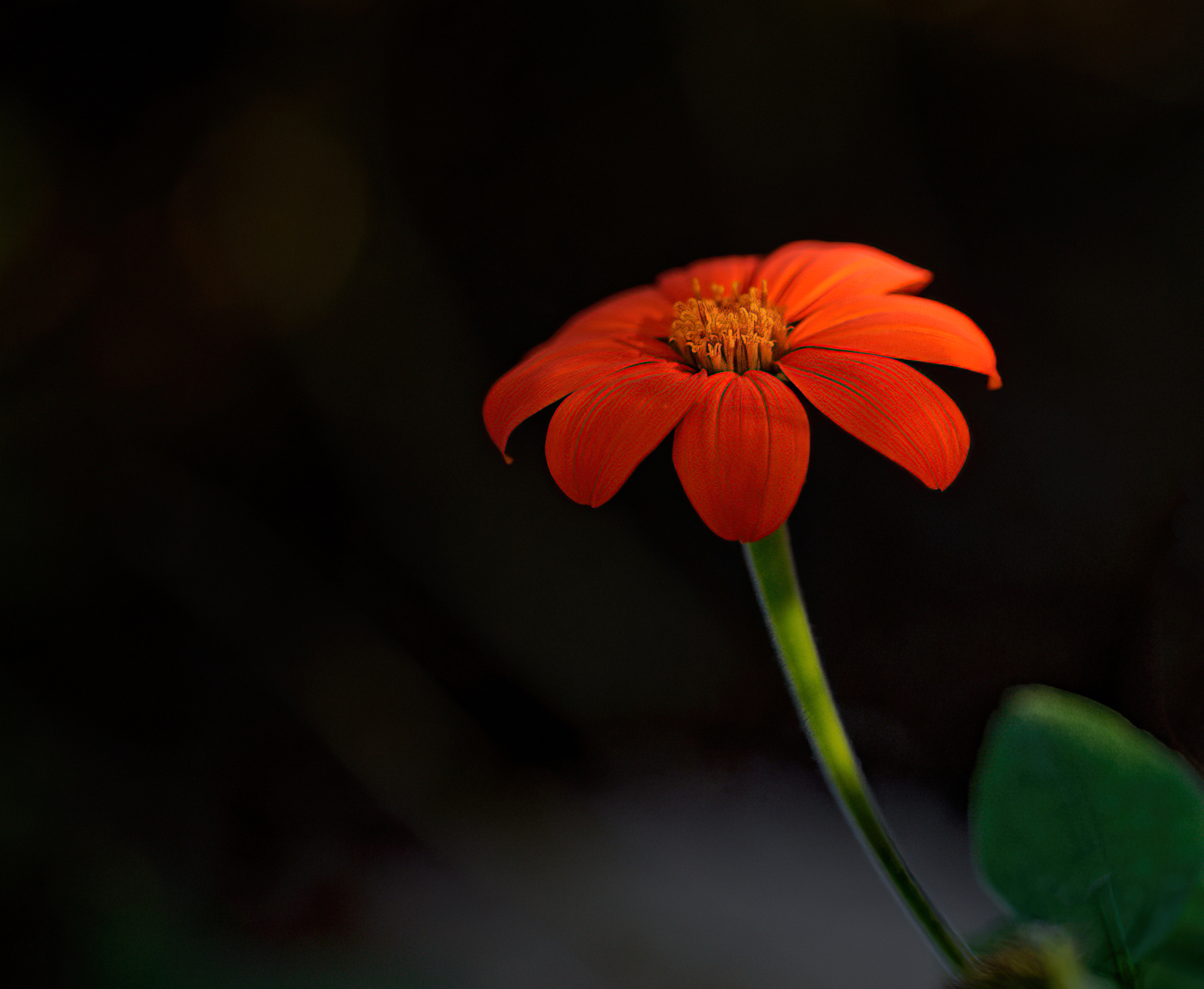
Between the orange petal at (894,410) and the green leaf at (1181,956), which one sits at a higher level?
the orange petal at (894,410)

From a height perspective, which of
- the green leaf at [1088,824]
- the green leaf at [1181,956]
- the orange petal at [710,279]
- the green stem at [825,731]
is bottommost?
the green leaf at [1181,956]

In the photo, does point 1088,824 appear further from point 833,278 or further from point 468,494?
point 468,494

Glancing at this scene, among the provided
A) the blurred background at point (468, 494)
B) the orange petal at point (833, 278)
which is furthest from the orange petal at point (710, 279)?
the blurred background at point (468, 494)

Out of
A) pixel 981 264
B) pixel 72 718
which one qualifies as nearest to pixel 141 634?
pixel 72 718

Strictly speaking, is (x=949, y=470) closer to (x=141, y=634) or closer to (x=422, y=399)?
(x=422, y=399)

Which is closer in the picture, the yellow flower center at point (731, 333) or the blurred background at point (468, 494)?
the yellow flower center at point (731, 333)

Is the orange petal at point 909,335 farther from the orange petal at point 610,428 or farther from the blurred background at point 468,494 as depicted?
the blurred background at point 468,494

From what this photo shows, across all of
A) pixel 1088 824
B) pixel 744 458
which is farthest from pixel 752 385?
pixel 1088 824
